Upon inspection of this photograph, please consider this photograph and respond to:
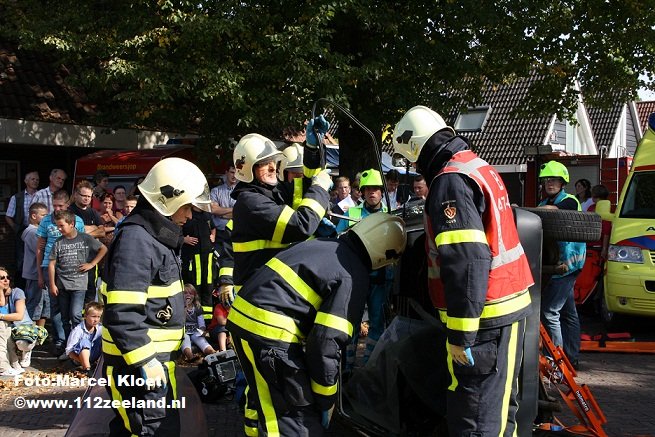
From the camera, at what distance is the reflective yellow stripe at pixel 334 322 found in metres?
3.34

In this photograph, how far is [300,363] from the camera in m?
3.42

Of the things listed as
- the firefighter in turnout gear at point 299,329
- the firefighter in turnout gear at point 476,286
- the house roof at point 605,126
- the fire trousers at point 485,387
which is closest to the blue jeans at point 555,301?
the firefighter in turnout gear at point 476,286

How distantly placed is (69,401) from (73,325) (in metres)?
1.98

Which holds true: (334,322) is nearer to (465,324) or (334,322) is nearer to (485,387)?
(465,324)

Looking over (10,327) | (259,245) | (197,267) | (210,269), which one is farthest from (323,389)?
(210,269)

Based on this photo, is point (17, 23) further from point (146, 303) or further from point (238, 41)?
point (146, 303)

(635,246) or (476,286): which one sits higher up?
(476,286)

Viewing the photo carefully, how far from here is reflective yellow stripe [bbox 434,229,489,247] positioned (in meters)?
3.32

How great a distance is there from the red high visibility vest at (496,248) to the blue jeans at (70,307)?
539 centimetres

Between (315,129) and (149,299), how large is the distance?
5.22 feet

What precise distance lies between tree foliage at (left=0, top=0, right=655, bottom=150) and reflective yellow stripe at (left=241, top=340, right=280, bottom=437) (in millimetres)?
7068

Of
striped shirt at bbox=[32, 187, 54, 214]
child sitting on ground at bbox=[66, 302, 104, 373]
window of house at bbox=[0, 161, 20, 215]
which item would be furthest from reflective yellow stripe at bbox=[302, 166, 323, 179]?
window of house at bbox=[0, 161, 20, 215]

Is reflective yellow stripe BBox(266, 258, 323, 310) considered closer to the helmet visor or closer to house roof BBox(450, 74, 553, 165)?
the helmet visor

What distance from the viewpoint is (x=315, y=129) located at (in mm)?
4684
